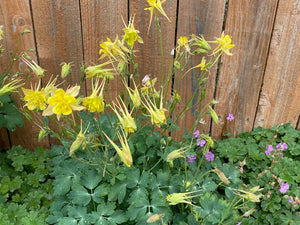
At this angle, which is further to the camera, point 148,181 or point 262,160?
point 262,160

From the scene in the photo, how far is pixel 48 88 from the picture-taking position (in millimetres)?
1339

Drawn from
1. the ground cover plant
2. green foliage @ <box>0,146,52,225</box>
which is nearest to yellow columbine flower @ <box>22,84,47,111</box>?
the ground cover plant

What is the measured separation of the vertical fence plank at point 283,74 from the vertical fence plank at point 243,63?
64mm

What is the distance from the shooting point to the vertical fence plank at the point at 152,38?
6.43 ft

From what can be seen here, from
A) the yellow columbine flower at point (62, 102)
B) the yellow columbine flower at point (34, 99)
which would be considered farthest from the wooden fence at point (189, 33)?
the yellow columbine flower at point (62, 102)

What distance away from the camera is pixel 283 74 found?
2297 mm

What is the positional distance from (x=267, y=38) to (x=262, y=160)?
3.16ft

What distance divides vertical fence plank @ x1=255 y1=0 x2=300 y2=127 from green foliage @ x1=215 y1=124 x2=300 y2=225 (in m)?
0.11

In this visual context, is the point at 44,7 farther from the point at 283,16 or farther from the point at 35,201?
the point at 283,16

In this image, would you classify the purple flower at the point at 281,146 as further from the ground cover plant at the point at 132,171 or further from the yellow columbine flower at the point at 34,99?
the yellow columbine flower at the point at 34,99

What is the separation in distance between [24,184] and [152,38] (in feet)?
4.73

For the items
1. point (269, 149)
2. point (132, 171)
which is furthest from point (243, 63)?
point (132, 171)

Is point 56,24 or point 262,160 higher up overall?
point 56,24

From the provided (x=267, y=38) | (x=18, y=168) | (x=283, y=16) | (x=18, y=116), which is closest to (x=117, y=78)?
(x=18, y=116)
